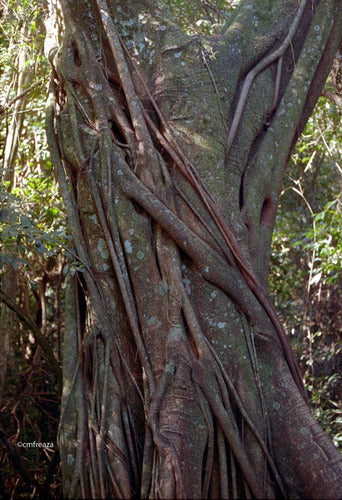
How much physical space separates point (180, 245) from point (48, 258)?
293 centimetres

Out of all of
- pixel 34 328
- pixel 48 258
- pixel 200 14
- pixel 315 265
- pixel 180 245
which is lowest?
pixel 34 328

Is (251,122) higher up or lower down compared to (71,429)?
higher up

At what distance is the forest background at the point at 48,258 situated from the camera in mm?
5191

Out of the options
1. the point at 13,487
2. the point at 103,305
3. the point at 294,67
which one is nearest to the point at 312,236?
the point at 294,67

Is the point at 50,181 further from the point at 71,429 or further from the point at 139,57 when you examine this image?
the point at 71,429

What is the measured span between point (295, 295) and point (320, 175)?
60.2 inches

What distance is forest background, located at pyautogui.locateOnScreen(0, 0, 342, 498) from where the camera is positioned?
5.19m

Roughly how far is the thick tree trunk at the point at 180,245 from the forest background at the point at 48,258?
657 mm

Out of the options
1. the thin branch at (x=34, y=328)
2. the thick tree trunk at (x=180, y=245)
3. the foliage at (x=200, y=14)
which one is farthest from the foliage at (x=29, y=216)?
the foliage at (x=200, y=14)

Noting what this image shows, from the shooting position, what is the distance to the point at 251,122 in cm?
412

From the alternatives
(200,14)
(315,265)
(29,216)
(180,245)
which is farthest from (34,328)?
(315,265)

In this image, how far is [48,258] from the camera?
613 cm

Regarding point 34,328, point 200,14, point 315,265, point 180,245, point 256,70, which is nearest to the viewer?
point 180,245

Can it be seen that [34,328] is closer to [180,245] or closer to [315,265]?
[180,245]
